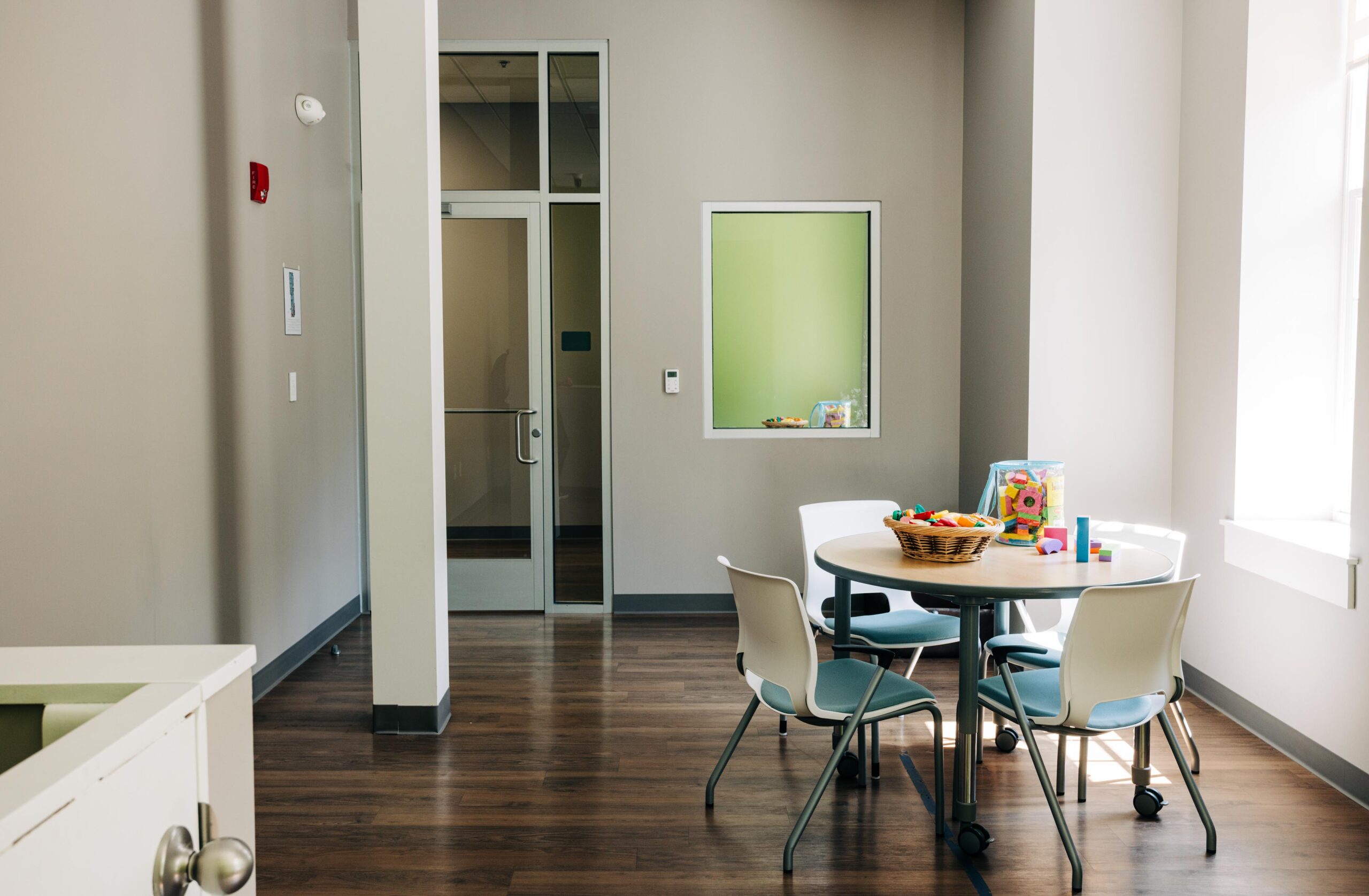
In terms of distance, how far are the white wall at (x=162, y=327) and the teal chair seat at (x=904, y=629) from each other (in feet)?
7.72

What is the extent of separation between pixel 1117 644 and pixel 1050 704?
0.28 meters

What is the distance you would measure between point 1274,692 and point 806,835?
1.94 meters

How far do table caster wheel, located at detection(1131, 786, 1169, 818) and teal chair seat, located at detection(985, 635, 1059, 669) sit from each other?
0.43 m

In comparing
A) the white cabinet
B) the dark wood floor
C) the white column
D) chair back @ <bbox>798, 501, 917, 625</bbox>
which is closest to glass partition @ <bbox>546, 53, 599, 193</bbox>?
the white column

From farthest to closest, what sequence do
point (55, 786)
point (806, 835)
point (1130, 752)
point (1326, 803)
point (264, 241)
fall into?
1. point (264, 241)
2. point (1130, 752)
3. point (1326, 803)
4. point (806, 835)
5. point (55, 786)

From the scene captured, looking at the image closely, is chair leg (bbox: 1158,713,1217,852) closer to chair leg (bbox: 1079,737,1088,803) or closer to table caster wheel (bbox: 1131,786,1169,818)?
table caster wheel (bbox: 1131,786,1169,818)

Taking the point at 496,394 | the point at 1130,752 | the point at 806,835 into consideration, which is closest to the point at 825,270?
the point at 496,394

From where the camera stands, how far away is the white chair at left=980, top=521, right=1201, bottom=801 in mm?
2900

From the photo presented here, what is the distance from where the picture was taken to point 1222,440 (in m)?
3.69

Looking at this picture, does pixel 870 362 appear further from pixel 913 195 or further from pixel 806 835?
pixel 806 835

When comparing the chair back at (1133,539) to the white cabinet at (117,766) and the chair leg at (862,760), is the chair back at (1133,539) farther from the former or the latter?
the white cabinet at (117,766)

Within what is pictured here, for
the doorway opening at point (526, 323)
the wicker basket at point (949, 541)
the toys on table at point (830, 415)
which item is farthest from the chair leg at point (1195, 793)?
the doorway opening at point (526, 323)

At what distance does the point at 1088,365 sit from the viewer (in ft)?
13.6

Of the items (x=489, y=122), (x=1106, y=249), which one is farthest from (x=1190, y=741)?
(x=489, y=122)
